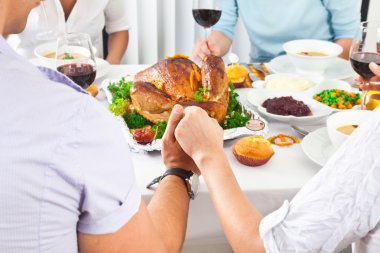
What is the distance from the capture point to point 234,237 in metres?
0.81

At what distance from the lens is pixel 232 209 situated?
83 cm

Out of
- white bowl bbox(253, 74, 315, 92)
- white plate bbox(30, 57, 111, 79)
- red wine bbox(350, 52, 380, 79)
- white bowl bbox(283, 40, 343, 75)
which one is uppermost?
red wine bbox(350, 52, 380, 79)

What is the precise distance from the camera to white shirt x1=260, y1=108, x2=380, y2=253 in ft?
2.18

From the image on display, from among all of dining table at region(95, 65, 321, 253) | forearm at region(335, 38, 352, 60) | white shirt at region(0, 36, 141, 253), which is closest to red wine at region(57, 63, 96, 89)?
dining table at region(95, 65, 321, 253)

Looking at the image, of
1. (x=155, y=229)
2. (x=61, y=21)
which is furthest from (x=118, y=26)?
(x=155, y=229)

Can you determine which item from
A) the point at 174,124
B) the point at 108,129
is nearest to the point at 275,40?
the point at 174,124

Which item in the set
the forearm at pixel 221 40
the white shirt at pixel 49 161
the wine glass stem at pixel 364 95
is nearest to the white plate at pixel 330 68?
the wine glass stem at pixel 364 95

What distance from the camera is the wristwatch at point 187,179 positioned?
38.2 inches

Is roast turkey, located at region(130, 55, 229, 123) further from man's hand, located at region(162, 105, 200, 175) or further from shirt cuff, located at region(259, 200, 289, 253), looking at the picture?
shirt cuff, located at region(259, 200, 289, 253)

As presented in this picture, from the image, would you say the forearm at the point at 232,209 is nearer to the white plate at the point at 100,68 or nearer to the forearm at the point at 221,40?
the white plate at the point at 100,68

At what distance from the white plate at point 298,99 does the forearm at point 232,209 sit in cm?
38

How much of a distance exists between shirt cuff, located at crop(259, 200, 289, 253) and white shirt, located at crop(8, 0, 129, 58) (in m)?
1.74

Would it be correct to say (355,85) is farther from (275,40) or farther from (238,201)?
(238,201)

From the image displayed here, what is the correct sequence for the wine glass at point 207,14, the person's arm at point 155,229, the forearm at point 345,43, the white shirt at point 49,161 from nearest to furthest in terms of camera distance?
the white shirt at point 49,161
the person's arm at point 155,229
the wine glass at point 207,14
the forearm at point 345,43
